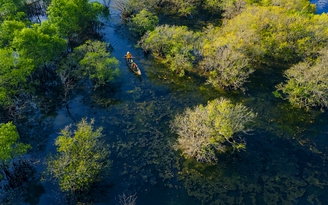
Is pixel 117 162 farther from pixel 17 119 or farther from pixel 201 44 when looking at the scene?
pixel 201 44

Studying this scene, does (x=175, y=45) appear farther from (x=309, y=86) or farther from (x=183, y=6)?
(x=183, y=6)

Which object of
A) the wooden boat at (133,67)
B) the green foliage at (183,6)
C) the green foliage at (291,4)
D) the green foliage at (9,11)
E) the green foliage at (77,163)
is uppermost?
the green foliage at (9,11)

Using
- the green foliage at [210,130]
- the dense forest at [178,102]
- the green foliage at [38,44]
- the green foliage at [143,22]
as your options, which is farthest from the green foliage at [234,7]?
the green foliage at [38,44]

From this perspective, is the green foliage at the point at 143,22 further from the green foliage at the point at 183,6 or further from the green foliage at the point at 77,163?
the green foliage at the point at 77,163

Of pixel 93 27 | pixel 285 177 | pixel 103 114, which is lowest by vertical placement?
pixel 285 177

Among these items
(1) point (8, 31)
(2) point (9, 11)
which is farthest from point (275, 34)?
(2) point (9, 11)

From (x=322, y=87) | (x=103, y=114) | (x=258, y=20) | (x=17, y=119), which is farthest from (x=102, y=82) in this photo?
(x=322, y=87)

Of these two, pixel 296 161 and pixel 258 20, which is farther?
pixel 258 20
